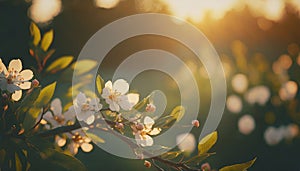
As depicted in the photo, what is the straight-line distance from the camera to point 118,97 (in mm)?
764

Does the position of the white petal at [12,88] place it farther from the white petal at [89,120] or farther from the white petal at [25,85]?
the white petal at [89,120]

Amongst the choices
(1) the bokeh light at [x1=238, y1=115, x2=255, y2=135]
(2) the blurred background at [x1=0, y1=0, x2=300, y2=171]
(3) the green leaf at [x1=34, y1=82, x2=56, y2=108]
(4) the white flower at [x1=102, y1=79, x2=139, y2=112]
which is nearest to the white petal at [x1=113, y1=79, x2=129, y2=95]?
(4) the white flower at [x1=102, y1=79, x2=139, y2=112]

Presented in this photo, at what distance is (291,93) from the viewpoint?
1.77m

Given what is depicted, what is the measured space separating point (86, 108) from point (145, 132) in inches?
4.3

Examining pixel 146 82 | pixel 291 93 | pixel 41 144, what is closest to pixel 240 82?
pixel 291 93

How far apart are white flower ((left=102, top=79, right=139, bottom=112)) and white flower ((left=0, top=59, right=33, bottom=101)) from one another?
0.13 m

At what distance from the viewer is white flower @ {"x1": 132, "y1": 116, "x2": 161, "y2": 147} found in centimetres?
74

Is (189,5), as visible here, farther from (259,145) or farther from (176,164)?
(176,164)

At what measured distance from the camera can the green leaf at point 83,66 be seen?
0.94 m

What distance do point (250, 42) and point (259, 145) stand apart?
1.85ft

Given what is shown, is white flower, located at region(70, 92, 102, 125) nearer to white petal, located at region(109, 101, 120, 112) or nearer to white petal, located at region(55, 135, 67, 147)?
white petal, located at region(109, 101, 120, 112)

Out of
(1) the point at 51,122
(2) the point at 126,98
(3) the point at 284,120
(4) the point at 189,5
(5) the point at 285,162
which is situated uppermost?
(4) the point at 189,5

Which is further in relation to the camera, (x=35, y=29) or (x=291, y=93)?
(x=291, y=93)

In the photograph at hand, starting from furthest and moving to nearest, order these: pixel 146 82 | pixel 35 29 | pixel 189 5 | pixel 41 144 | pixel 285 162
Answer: pixel 146 82 < pixel 285 162 < pixel 189 5 < pixel 35 29 < pixel 41 144
